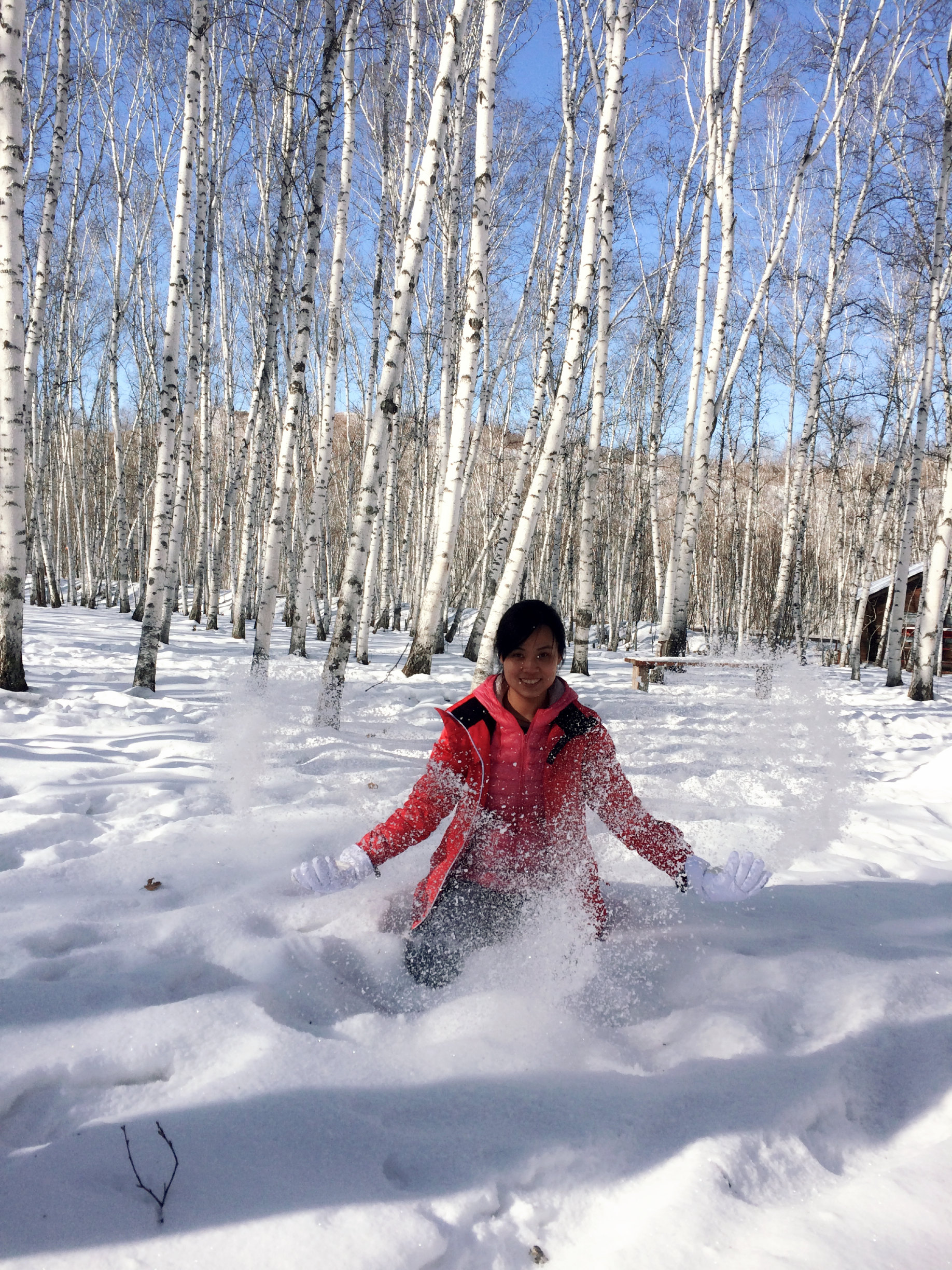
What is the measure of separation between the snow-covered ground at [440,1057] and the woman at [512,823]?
14 centimetres

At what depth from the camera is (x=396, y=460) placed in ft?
37.8

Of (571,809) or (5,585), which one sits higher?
(5,585)

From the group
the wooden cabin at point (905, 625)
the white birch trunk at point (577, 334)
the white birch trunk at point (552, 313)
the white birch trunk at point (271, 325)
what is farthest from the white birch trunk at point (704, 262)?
the wooden cabin at point (905, 625)

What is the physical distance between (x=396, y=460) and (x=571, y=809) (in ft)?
33.2

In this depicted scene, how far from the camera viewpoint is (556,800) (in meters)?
2.14

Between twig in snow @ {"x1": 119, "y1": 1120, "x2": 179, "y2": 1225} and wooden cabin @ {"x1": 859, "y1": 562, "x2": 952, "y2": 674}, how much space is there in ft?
59.7

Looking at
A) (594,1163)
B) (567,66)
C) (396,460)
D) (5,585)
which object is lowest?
(594,1163)

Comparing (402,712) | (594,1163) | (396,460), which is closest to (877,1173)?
(594,1163)

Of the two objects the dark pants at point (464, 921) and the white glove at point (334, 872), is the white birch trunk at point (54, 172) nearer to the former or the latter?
the white glove at point (334, 872)

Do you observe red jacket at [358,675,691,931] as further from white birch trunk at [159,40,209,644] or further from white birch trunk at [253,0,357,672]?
white birch trunk at [159,40,209,644]

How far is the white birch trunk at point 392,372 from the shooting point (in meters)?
5.00

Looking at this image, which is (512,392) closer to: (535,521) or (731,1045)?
(535,521)

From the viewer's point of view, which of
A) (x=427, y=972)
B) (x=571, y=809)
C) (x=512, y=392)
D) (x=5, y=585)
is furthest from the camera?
(x=512, y=392)

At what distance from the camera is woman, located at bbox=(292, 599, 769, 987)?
209cm
